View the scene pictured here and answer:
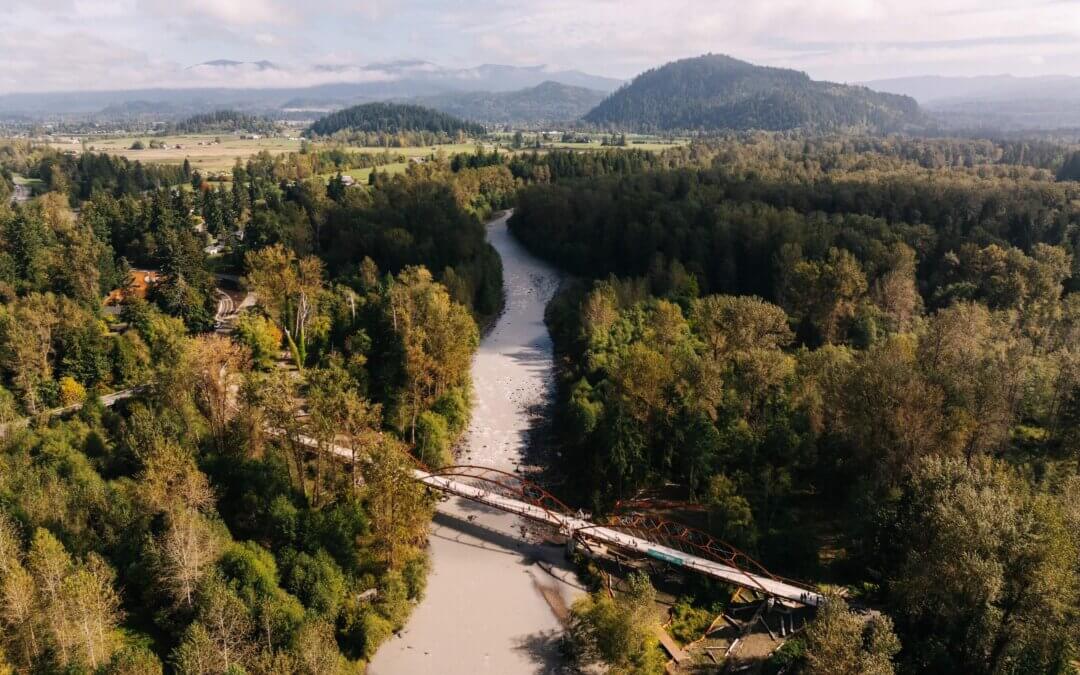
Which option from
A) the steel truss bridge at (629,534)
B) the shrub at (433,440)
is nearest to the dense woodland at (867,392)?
the steel truss bridge at (629,534)

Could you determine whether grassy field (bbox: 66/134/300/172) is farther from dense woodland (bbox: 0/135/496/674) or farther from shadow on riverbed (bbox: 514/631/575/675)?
shadow on riverbed (bbox: 514/631/575/675)

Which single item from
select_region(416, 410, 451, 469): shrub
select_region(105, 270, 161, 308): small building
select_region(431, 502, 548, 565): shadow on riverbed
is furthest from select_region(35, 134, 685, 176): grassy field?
select_region(431, 502, 548, 565): shadow on riverbed

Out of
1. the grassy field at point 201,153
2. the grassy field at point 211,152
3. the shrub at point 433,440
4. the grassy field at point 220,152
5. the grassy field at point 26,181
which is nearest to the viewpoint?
the shrub at point 433,440

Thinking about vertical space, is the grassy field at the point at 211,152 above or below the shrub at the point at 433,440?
above

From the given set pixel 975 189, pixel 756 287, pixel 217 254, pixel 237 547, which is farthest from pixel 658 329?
pixel 217 254

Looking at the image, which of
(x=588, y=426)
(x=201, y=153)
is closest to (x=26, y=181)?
(x=201, y=153)

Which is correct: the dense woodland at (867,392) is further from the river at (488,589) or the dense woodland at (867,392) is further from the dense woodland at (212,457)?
the dense woodland at (212,457)
